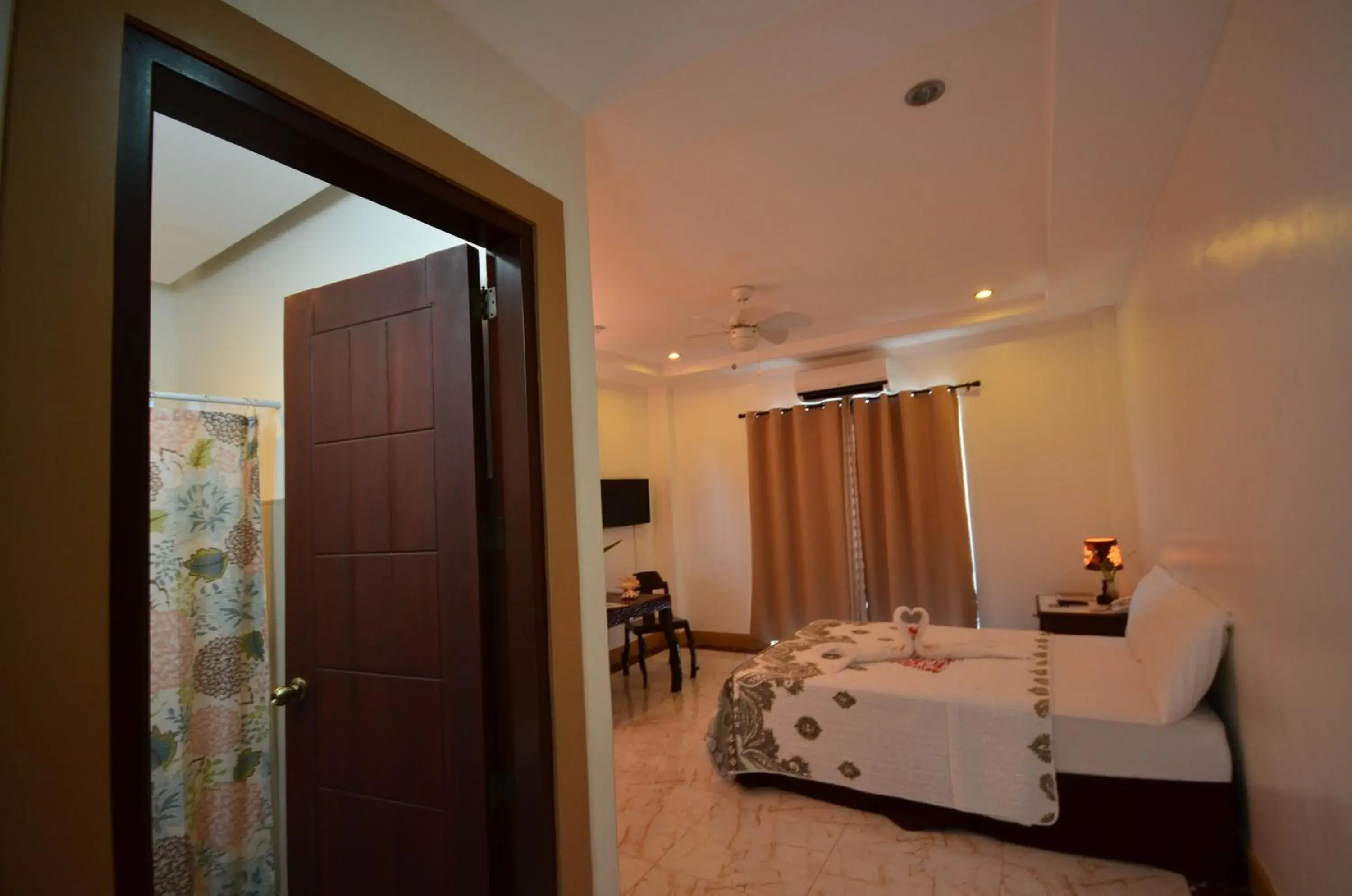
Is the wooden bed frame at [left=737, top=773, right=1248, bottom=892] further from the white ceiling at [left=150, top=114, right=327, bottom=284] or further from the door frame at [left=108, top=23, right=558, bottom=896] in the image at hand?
the white ceiling at [left=150, top=114, right=327, bottom=284]

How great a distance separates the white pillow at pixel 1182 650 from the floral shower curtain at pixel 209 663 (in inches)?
A: 123

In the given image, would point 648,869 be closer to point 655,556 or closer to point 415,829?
point 415,829

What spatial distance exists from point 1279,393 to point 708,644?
Result: 197 inches

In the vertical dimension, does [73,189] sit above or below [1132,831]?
above

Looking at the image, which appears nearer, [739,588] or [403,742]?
[403,742]

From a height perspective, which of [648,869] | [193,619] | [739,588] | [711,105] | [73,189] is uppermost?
[711,105]

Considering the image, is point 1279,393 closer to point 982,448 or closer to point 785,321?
point 785,321

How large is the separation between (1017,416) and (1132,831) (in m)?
3.02

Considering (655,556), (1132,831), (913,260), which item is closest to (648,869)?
(1132,831)

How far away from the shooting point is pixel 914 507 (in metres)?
4.79

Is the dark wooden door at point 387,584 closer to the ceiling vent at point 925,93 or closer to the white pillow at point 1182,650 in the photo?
the ceiling vent at point 925,93

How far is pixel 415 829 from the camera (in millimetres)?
1545

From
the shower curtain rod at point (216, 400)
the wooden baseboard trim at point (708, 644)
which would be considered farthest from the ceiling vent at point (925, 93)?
the wooden baseboard trim at point (708, 644)

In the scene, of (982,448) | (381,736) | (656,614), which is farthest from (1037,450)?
(381,736)
